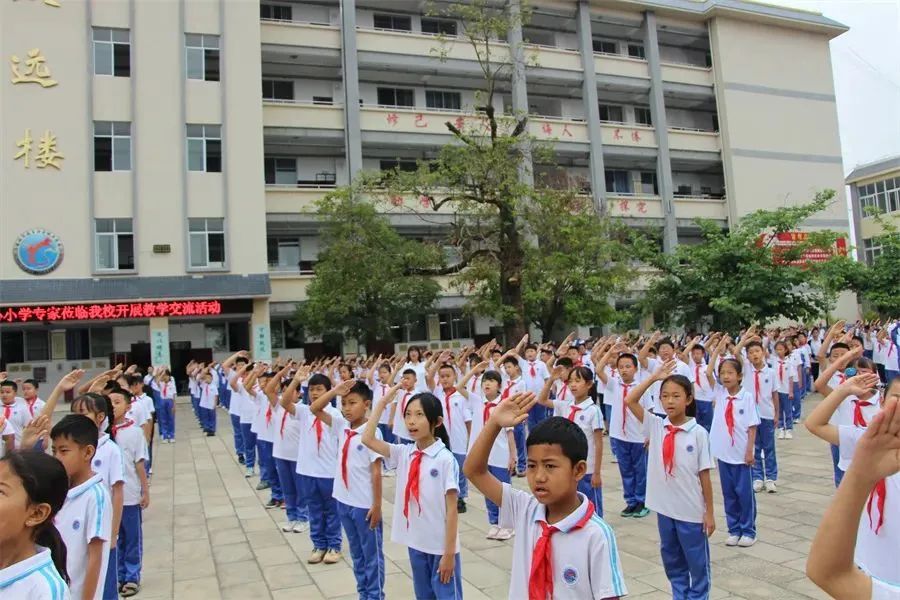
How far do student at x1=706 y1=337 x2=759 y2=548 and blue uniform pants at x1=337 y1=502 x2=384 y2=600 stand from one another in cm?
287

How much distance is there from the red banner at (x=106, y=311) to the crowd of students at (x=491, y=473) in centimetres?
1173

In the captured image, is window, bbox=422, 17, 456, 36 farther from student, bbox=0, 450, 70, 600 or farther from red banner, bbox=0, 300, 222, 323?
student, bbox=0, 450, 70, 600

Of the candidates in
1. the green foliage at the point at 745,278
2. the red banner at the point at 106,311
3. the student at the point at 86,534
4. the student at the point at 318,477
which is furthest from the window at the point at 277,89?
the student at the point at 86,534

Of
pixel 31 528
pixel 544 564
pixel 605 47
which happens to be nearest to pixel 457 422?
pixel 544 564

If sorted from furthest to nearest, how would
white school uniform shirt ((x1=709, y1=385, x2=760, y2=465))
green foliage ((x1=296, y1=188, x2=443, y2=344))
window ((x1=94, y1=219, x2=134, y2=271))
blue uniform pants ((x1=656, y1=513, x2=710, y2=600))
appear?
window ((x1=94, y1=219, x2=134, y2=271)) → green foliage ((x1=296, y1=188, x2=443, y2=344)) → white school uniform shirt ((x1=709, y1=385, x2=760, y2=465)) → blue uniform pants ((x1=656, y1=513, x2=710, y2=600))

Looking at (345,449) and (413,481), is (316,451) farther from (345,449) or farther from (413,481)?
(413,481)

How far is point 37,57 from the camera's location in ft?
61.6

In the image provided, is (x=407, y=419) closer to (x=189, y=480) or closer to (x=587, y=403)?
(x=587, y=403)

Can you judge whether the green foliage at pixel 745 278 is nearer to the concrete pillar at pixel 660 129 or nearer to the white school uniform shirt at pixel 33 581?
the concrete pillar at pixel 660 129

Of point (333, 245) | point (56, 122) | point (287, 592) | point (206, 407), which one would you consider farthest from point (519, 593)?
point (56, 122)

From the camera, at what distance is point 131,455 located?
477cm

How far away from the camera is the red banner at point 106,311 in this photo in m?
18.1

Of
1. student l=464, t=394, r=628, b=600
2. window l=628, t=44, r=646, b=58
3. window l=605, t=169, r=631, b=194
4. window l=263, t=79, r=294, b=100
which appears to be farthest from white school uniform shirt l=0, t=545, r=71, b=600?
window l=628, t=44, r=646, b=58

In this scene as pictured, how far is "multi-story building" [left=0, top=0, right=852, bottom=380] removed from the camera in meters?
18.8
